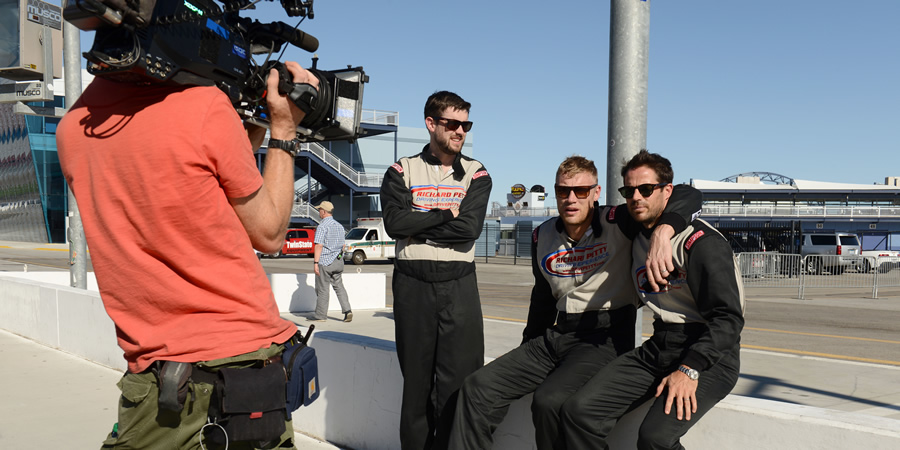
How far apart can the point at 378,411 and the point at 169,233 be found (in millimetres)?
2697

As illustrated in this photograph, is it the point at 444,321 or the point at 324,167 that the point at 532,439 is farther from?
the point at 324,167

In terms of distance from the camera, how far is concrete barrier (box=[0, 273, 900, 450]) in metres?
2.52

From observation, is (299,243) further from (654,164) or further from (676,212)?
(676,212)

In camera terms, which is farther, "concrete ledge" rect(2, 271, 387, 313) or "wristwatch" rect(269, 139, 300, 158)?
"concrete ledge" rect(2, 271, 387, 313)

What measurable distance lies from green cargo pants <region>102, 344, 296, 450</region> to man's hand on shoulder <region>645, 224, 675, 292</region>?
6.44 ft

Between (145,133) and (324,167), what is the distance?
1519 inches

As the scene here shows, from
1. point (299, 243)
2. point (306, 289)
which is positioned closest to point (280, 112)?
point (306, 289)

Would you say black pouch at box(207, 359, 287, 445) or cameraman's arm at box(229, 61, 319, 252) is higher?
cameraman's arm at box(229, 61, 319, 252)

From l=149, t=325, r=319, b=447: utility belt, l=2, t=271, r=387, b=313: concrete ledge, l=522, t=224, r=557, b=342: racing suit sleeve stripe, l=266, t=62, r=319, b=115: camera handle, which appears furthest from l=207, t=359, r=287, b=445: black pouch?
l=2, t=271, r=387, b=313: concrete ledge

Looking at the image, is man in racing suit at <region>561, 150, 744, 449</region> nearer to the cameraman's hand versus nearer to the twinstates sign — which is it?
the cameraman's hand

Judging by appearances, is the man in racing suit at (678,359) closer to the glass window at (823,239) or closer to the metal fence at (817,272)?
the metal fence at (817,272)

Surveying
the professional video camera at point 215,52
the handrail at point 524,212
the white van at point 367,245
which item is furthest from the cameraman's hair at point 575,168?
the handrail at point 524,212

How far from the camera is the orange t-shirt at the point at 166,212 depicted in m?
1.67

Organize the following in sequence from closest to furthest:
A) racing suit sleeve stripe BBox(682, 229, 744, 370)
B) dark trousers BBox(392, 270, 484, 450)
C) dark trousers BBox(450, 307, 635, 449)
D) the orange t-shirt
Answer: the orange t-shirt → racing suit sleeve stripe BBox(682, 229, 744, 370) → dark trousers BBox(450, 307, 635, 449) → dark trousers BBox(392, 270, 484, 450)
